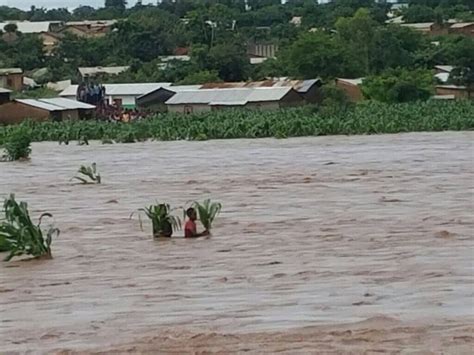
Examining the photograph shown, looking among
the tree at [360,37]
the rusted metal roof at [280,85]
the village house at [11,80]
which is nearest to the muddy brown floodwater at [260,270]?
the rusted metal roof at [280,85]

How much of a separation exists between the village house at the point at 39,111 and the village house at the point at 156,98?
3872 mm

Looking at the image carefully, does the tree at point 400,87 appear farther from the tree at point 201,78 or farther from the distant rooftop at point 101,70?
the distant rooftop at point 101,70

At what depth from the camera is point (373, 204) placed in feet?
55.2

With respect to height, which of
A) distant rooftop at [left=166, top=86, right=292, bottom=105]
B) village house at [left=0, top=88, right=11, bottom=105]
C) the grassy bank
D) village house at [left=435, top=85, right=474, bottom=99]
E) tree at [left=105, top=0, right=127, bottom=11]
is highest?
tree at [left=105, top=0, right=127, bottom=11]

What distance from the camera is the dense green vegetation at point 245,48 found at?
164 feet

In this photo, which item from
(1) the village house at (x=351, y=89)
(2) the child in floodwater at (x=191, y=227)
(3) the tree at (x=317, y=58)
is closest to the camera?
(2) the child in floodwater at (x=191, y=227)

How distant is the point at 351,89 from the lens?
48094 mm

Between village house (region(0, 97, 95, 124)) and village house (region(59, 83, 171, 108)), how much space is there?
14.6 feet

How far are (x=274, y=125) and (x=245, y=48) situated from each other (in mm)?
26414

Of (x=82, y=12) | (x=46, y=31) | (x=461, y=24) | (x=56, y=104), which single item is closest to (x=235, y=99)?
(x=56, y=104)

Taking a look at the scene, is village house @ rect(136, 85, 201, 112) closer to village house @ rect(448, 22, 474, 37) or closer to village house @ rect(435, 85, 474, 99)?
village house @ rect(435, 85, 474, 99)

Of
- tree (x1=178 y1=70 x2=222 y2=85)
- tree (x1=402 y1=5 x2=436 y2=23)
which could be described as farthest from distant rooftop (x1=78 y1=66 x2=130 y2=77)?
tree (x1=402 y1=5 x2=436 y2=23)

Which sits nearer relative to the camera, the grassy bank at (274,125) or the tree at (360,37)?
the grassy bank at (274,125)

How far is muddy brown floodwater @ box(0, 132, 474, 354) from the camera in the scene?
7957mm
